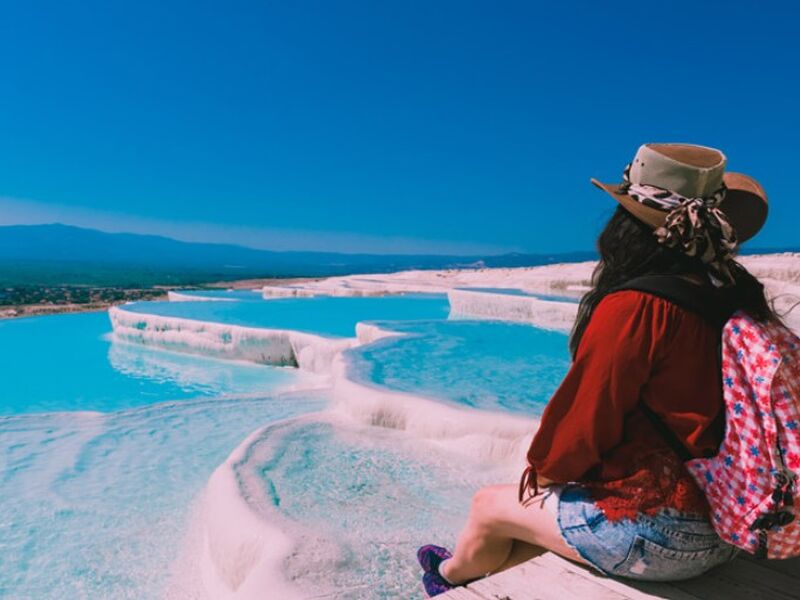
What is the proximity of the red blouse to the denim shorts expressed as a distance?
Answer: 29 millimetres

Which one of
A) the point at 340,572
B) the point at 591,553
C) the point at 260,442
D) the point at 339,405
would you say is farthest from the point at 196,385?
the point at 591,553

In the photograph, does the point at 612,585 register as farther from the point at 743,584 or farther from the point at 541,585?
the point at 743,584

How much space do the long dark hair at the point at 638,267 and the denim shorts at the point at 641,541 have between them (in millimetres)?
375

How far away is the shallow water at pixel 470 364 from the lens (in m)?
4.91

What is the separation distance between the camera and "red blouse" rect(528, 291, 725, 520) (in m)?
1.22

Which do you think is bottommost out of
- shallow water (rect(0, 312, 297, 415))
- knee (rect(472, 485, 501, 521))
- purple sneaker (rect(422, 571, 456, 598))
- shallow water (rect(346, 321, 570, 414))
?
shallow water (rect(0, 312, 297, 415))

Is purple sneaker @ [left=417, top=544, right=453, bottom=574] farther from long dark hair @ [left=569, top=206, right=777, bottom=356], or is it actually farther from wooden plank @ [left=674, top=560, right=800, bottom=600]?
long dark hair @ [left=569, top=206, right=777, bottom=356]

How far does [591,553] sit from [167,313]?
10.9 m

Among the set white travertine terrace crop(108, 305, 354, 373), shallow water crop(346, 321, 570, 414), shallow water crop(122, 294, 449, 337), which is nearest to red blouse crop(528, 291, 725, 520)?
shallow water crop(346, 321, 570, 414)

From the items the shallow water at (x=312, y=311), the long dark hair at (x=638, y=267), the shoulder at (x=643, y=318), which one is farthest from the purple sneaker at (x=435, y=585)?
the shallow water at (x=312, y=311)

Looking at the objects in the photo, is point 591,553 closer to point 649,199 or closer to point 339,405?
point 649,199

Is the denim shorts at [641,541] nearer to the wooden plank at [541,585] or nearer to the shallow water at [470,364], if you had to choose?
the wooden plank at [541,585]

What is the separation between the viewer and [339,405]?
4.96m

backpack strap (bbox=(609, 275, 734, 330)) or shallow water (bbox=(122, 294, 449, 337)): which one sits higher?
backpack strap (bbox=(609, 275, 734, 330))
